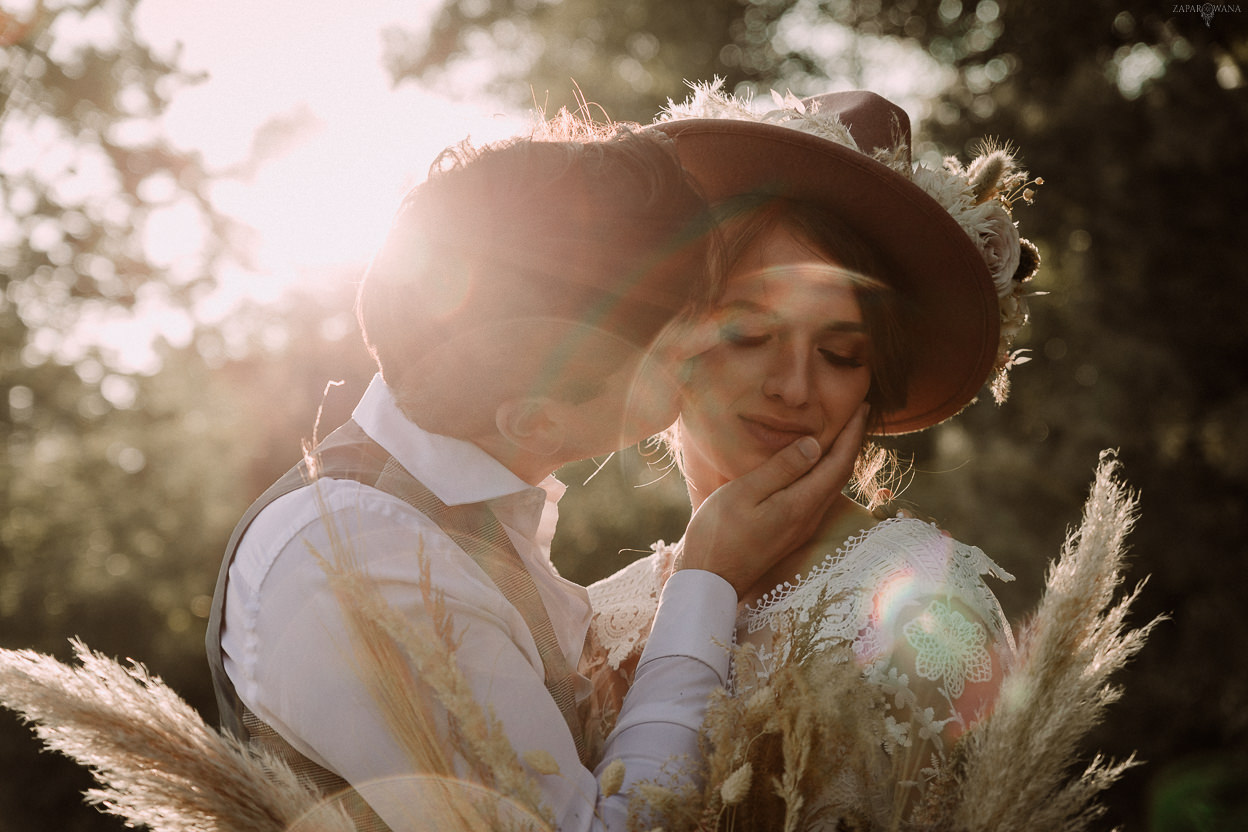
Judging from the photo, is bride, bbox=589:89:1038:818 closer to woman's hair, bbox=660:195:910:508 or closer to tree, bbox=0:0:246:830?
woman's hair, bbox=660:195:910:508

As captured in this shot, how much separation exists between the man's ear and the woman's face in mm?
763

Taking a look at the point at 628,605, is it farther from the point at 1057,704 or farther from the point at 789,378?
the point at 1057,704

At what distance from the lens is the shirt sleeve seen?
4.36ft

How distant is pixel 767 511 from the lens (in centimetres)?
213

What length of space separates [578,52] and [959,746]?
14.0 m

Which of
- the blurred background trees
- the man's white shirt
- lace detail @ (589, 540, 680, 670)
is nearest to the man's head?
the man's white shirt

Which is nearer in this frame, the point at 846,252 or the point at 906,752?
the point at 906,752

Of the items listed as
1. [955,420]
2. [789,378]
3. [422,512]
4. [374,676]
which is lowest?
[374,676]

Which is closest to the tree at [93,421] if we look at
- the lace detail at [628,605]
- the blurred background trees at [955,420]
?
the blurred background trees at [955,420]

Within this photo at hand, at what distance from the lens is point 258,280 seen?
1234 centimetres

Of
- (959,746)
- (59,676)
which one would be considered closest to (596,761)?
(959,746)

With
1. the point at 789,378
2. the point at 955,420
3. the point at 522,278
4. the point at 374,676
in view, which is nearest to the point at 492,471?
the point at 522,278

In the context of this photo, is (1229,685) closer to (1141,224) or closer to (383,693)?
(1141,224)

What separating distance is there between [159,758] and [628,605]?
1550mm
